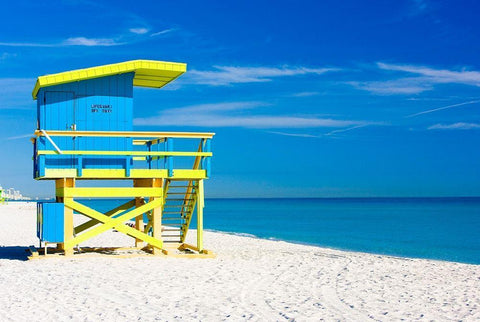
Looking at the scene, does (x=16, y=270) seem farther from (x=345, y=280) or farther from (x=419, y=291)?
Result: (x=419, y=291)

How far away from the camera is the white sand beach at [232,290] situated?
346 inches

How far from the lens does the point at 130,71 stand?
596 inches

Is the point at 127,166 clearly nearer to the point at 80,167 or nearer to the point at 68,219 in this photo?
the point at 80,167

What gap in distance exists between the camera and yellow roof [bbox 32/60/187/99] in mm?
14328

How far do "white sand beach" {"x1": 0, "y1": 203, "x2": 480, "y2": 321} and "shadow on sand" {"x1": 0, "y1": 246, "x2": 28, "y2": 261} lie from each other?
264 millimetres

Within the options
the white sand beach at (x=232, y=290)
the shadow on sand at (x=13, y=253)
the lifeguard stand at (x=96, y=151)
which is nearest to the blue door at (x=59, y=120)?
the lifeguard stand at (x=96, y=151)

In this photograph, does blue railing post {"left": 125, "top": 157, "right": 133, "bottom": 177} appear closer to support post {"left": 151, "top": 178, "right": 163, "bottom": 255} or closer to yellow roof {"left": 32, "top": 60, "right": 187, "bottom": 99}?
support post {"left": 151, "top": 178, "right": 163, "bottom": 255}

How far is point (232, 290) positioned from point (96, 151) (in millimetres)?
5423

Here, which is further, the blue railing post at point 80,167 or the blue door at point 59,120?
the blue door at point 59,120

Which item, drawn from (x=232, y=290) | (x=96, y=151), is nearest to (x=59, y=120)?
(x=96, y=151)

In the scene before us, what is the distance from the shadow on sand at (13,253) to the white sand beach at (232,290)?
0.26 m

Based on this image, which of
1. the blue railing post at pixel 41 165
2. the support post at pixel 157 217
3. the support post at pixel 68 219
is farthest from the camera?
the support post at pixel 157 217

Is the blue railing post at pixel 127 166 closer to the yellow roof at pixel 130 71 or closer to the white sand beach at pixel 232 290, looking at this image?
the white sand beach at pixel 232 290

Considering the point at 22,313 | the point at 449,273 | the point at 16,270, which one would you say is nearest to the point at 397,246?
the point at 449,273
